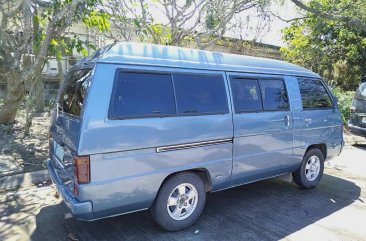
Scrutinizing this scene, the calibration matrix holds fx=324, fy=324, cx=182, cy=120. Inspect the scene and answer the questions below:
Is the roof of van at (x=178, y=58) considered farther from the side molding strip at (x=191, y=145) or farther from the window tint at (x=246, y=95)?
the side molding strip at (x=191, y=145)

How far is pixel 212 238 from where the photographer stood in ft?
11.7

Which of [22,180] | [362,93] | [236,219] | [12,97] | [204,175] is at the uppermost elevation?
[362,93]

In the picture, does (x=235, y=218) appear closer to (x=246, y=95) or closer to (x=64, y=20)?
(x=246, y=95)

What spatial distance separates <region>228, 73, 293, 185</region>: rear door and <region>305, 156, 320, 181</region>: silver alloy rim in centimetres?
54

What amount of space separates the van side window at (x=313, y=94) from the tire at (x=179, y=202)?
2334mm

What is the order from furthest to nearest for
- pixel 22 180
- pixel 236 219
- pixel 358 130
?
pixel 358 130
pixel 22 180
pixel 236 219

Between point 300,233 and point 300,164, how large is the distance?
152 centimetres

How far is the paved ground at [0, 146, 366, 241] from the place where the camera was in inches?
143

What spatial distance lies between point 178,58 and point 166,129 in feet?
2.82

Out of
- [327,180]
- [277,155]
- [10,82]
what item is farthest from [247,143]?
[10,82]

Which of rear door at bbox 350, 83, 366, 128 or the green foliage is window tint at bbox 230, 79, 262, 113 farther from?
rear door at bbox 350, 83, 366, 128

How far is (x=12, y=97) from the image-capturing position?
7.98 metres

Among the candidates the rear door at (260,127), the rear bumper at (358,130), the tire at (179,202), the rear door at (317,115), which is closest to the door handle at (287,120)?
the rear door at (260,127)

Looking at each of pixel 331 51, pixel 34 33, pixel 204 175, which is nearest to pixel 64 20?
pixel 34 33
